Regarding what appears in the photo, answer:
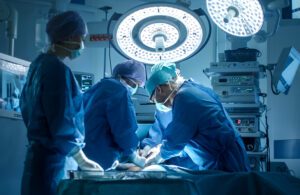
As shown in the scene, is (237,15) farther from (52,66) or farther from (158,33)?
(52,66)

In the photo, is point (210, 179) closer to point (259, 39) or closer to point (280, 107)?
point (259, 39)

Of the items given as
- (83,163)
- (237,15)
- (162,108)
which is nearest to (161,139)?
(162,108)

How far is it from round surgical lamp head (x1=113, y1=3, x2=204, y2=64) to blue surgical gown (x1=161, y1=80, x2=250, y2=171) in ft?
1.17

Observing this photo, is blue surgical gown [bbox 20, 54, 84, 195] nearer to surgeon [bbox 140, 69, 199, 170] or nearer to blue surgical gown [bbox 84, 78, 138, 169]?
blue surgical gown [bbox 84, 78, 138, 169]

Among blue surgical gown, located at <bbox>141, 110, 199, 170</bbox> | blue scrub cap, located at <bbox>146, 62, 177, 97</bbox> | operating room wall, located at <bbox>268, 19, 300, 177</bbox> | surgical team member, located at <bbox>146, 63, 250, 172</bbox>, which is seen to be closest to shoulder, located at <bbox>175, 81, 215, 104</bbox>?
surgical team member, located at <bbox>146, 63, 250, 172</bbox>

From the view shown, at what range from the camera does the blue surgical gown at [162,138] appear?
247 cm

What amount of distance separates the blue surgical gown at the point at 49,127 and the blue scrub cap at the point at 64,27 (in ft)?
0.45

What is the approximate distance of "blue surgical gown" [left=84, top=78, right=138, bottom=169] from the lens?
2365 mm

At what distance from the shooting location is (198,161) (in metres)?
2.34

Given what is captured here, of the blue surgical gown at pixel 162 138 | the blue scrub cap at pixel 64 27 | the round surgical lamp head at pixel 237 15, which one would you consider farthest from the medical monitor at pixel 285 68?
the blue scrub cap at pixel 64 27

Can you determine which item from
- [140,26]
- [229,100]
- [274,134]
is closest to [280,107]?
[274,134]

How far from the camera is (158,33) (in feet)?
6.22

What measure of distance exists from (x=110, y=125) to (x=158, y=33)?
71 centimetres

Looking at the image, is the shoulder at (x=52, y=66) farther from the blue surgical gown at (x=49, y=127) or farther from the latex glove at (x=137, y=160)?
the latex glove at (x=137, y=160)
